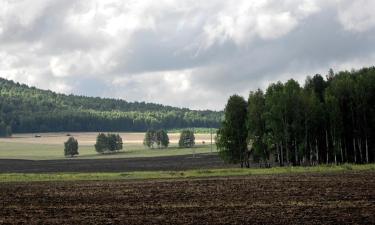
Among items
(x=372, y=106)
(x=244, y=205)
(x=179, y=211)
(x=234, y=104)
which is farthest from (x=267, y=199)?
(x=234, y=104)

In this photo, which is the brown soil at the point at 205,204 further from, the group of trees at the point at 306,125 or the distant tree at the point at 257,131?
the distant tree at the point at 257,131

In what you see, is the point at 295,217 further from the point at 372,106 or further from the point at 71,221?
the point at 372,106

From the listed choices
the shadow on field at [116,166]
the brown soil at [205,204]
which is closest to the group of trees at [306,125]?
the shadow on field at [116,166]

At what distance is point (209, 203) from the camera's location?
1756 inches

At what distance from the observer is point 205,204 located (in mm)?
44062

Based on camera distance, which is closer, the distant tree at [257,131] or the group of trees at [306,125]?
the group of trees at [306,125]

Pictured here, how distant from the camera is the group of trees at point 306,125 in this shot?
4237 inches

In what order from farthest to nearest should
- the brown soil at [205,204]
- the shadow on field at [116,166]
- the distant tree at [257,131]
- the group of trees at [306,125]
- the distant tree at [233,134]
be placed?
the shadow on field at [116,166] < the distant tree at [233,134] < the distant tree at [257,131] < the group of trees at [306,125] < the brown soil at [205,204]

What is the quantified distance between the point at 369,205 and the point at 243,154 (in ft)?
257

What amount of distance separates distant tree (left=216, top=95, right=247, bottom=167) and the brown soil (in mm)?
55305

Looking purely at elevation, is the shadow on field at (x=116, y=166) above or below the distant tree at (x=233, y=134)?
below

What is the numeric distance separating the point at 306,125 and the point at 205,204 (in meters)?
68.3

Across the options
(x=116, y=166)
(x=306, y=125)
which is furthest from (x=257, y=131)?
(x=116, y=166)

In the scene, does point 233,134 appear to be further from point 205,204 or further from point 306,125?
point 205,204
